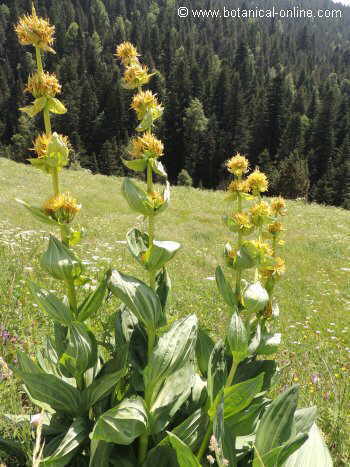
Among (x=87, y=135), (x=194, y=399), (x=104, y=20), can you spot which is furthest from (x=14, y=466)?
(x=104, y=20)

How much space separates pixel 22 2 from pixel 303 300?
166 m

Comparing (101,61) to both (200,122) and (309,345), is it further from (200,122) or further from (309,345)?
(309,345)

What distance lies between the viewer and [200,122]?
279 ft

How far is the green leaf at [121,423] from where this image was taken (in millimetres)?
1750

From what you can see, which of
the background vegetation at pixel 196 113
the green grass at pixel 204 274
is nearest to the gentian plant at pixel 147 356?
the green grass at pixel 204 274

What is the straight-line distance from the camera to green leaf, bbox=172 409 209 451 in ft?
6.48

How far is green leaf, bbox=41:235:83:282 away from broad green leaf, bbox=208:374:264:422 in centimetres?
98

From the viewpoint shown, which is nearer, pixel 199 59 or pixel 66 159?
pixel 66 159

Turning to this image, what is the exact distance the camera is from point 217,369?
85.0 inches

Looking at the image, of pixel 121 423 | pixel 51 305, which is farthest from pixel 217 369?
pixel 51 305

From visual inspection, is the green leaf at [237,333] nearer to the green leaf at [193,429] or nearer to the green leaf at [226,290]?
the green leaf at [226,290]

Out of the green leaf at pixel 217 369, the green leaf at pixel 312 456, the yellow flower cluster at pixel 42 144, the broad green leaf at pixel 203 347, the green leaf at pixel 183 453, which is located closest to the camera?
the green leaf at pixel 183 453

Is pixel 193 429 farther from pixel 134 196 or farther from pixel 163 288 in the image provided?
pixel 134 196

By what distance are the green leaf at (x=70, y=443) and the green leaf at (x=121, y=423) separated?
8.5 inches
